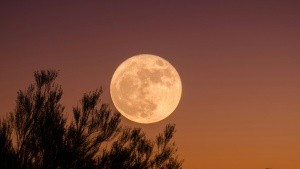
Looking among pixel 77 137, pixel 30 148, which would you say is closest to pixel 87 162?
pixel 77 137

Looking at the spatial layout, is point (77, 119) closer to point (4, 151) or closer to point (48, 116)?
point (48, 116)

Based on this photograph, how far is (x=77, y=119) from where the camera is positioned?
57.5 feet

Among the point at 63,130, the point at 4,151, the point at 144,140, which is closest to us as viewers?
the point at 4,151

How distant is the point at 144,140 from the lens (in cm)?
2081

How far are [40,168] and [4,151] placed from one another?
61.4 inches

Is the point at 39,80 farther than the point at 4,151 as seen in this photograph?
Yes

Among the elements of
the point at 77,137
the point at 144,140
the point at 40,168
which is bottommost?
the point at 40,168

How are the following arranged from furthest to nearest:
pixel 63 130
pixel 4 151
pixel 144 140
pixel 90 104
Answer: pixel 144 140
pixel 90 104
pixel 63 130
pixel 4 151

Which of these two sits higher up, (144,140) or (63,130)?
(144,140)

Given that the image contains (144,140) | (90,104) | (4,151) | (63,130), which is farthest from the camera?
(144,140)

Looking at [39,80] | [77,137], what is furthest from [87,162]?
[39,80]

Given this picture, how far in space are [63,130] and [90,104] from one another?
5.78 ft

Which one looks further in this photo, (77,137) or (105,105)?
(105,105)

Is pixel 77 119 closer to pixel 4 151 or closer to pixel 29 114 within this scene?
pixel 29 114
